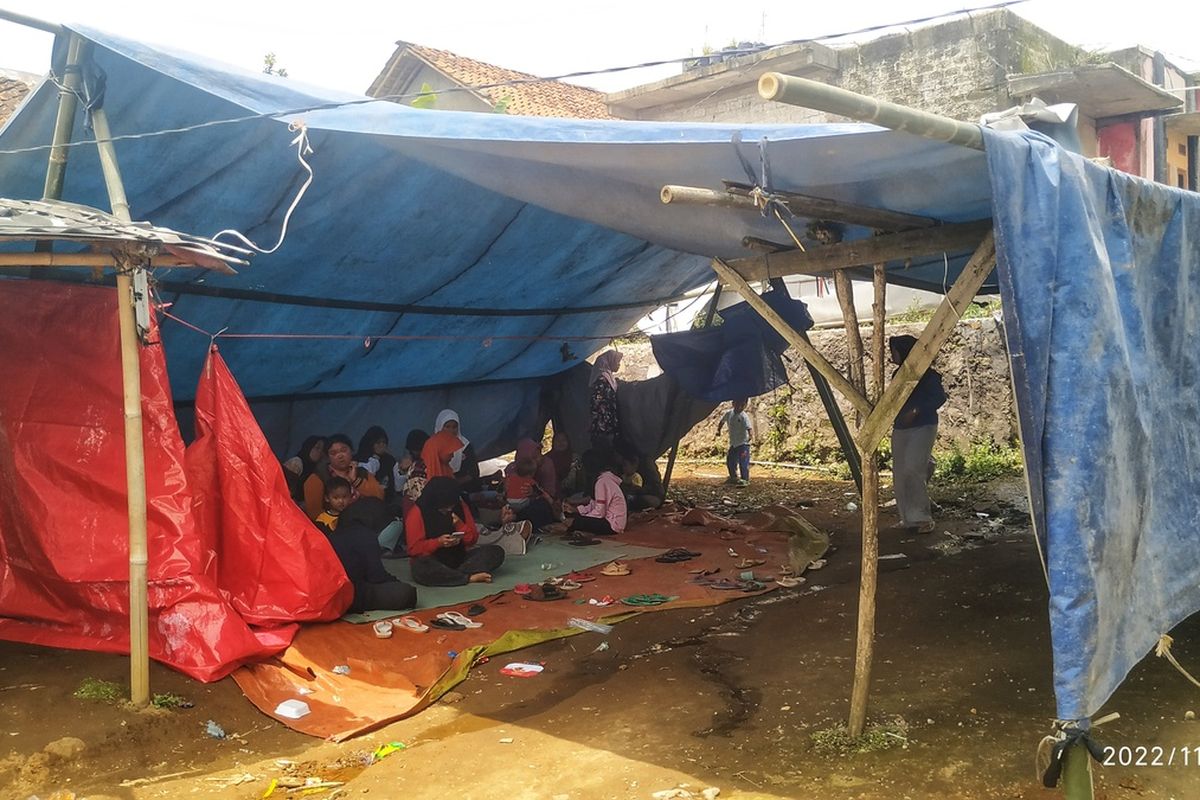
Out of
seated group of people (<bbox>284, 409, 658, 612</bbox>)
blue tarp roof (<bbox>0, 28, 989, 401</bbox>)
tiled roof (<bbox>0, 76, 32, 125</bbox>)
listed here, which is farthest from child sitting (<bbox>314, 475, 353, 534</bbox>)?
tiled roof (<bbox>0, 76, 32, 125</bbox>)

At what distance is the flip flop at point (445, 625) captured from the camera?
561 cm

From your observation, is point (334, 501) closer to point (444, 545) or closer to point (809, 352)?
point (444, 545)

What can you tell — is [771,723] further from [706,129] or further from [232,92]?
[232,92]

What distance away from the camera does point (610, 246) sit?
734 cm

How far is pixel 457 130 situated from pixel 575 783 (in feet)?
9.68

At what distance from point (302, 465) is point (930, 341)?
5.60 m

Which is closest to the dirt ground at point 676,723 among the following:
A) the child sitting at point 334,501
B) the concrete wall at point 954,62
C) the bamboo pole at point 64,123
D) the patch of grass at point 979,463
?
the child sitting at point 334,501

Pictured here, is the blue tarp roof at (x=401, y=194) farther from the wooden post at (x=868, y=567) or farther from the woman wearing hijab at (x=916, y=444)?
the woman wearing hijab at (x=916, y=444)

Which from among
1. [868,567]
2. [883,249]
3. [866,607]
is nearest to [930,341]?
[883,249]

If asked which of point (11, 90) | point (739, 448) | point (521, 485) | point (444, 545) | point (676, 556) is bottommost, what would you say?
point (676, 556)

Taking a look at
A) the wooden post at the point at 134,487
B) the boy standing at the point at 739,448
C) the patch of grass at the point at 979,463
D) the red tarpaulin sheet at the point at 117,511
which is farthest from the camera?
the boy standing at the point at 739,448

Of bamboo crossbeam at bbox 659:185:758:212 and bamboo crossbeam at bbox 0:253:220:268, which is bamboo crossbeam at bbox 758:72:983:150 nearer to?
bamboo crossbeam at bbox 659:185:758:212

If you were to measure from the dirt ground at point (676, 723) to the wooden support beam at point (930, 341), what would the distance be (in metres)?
1.26

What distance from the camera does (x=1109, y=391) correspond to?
2975mm
